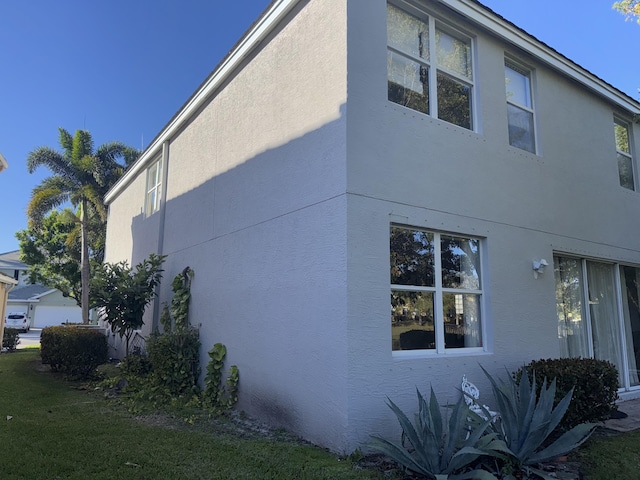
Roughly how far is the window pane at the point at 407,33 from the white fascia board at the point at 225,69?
5.01ft

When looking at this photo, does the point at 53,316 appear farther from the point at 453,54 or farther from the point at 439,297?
the point at 453,54

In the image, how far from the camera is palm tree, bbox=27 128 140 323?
74.6ft

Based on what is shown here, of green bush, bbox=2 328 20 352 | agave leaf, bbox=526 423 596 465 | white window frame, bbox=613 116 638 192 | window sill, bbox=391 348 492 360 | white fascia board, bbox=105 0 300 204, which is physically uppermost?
white fascia board, bbox=105 0 300 204

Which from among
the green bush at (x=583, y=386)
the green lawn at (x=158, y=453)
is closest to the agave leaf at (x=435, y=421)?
the green lawn at (x=158, y=453)

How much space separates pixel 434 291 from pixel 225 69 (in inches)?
234

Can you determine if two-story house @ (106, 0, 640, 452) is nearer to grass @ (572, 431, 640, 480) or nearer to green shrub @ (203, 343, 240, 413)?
green shrub @ (203, 343, 240, 413)

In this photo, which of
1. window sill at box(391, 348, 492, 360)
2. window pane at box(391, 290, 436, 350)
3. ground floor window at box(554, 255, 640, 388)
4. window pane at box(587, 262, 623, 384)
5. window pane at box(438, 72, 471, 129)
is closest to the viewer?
window sill at box(391, 348, 492, 360)

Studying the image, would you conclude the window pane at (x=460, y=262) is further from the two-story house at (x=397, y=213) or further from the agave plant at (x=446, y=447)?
the agave plant at (x=446, y=447)

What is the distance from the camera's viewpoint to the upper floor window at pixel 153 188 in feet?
41.9

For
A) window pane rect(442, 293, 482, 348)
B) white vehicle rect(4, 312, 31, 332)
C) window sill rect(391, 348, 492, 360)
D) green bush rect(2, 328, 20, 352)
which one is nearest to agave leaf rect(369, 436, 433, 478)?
window sill rect(391, 348, 492, 360)

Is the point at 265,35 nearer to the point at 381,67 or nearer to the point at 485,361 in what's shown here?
the point at 381,67

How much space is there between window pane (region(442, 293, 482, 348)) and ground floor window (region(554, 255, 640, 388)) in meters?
2.46

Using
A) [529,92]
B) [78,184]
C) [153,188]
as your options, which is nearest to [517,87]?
[529,92]

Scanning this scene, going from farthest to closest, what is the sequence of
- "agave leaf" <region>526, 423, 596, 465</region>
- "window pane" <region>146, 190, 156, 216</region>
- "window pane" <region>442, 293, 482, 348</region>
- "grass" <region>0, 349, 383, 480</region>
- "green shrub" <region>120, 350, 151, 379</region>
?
"window pane" <region>146, 190, 156, 216</region> → "green shrub" <region>120, 350, 151, 379</region> → "window pane" <region>442, 293, 482, 348</region> → "grass" <region>0, 349, 383, 480</region> → "agave leaf" <region>526, 423, 596, 465</region>
